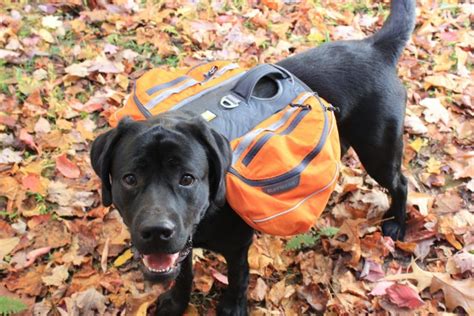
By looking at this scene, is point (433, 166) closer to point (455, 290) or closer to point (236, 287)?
point (455, 290)

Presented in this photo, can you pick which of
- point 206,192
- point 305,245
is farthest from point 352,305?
point 206,192

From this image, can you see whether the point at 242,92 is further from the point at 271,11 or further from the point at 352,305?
the point at 271,11

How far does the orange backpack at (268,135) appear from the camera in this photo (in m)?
2.62

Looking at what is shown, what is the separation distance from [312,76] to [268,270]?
1267 millimetres

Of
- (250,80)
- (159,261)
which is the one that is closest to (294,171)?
(250,80)

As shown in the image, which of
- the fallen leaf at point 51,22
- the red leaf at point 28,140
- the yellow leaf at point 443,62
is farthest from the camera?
the fallen leaf at point 51,22

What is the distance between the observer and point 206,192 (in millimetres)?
2387

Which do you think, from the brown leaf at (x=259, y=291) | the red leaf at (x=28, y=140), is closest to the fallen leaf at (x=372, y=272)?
the brown leaf at (x=259, y=291)

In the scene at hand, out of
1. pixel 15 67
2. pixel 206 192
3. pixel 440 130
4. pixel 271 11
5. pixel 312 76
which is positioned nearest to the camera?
pixel 206 192

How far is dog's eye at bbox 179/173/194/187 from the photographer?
2289mm

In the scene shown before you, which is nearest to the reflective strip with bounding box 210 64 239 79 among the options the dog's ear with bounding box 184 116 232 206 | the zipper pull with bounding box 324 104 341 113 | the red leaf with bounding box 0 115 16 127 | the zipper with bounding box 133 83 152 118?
the zipper with bounding box 133 83 152 118

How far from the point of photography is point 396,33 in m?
3.19

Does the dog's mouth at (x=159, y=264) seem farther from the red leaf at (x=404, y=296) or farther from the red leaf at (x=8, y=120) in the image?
the red leaf at (x=8, y=120)

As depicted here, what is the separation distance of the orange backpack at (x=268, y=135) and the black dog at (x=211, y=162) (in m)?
0.20
